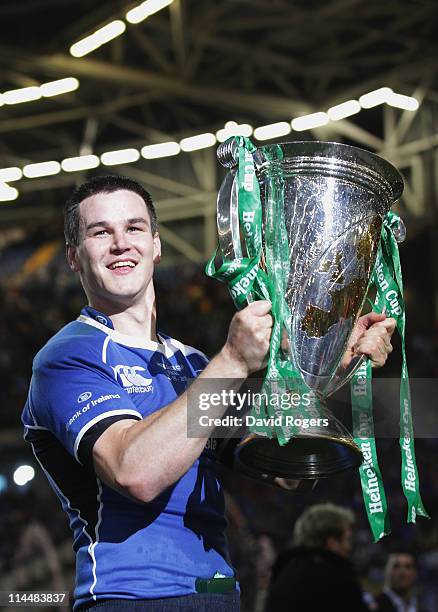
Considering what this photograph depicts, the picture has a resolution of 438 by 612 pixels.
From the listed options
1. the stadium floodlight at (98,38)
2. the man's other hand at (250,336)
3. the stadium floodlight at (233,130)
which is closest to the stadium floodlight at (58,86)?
the stadium floodlight at (98,38)

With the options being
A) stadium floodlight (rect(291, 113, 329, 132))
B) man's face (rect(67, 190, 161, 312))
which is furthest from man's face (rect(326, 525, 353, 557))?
stadium floodlight (rect(291, 113, 329, 132))

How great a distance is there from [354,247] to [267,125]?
12.6 meters

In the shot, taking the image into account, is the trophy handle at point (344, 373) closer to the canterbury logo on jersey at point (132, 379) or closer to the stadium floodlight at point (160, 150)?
the canterbury logo on jersey at point (132, 379)

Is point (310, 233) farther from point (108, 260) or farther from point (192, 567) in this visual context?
point (192, 567)

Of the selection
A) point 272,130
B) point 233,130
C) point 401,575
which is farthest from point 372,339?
point 272,130

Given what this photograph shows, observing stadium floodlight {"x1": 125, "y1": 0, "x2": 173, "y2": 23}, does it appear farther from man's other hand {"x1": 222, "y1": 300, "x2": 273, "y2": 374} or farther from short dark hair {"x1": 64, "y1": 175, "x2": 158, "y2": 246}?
man's other hand {"x1": 222, "y1": 300, "x2": 273, "y2": 374}

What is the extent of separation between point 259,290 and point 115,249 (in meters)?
0.39

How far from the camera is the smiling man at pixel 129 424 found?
1771mm

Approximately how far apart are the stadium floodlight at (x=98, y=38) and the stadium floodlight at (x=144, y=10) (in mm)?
201

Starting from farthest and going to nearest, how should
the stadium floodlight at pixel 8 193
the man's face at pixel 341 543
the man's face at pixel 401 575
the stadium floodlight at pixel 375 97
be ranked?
the stadium floodlight at pixel 8 193 → the stadium floodlight at pixel 375 97 → the man's face at pixel 401 575 → the man's face at pixel 341 543

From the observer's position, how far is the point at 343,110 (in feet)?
44.5

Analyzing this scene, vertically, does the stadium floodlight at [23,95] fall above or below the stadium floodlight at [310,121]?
above

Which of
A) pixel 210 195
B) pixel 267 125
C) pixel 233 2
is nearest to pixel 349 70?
pixel 267 125

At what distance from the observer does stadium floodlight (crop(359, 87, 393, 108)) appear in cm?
1342
